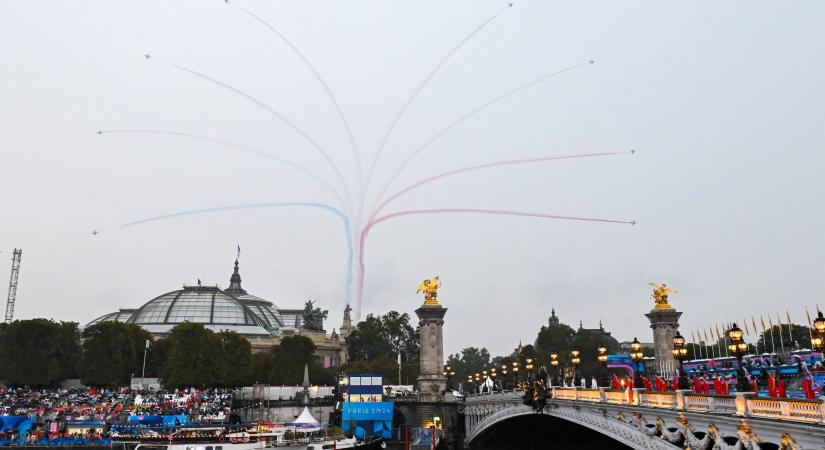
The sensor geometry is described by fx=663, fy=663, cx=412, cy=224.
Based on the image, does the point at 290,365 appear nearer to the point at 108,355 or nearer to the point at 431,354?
the point at 108,355

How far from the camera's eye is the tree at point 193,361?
373ft

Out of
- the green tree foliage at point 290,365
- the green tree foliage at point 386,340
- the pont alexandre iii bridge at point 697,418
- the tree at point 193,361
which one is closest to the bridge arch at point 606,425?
the pont alexandre iii bridge at point 697,418

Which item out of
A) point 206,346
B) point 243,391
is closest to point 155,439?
point 243,391

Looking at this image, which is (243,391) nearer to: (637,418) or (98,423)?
(98,423)

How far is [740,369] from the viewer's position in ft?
83.7

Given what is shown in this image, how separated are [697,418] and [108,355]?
110641 mm

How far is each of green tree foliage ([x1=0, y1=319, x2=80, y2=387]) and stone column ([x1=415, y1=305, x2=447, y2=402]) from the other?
62761 mm

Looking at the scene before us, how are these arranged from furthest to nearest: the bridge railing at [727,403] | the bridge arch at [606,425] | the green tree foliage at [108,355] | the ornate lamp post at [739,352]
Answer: the green tree foliage at [108,355] < the bridge arch at [606,425] < the ornate lamp post at [739,352] < the bridge railing at [727,403]

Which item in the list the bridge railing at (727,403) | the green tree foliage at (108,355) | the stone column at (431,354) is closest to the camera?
the bridge railing at (727,403)

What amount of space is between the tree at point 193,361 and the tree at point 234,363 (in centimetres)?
119

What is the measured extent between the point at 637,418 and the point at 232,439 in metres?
44.9

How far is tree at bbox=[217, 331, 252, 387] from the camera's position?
385ft

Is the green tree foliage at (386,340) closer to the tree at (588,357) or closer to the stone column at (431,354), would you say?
the tree at (588,357)

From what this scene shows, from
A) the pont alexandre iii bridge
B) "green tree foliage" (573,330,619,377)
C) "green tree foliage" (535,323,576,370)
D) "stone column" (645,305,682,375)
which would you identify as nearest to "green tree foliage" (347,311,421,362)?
"green tree foliage" (535,323,576,370)
